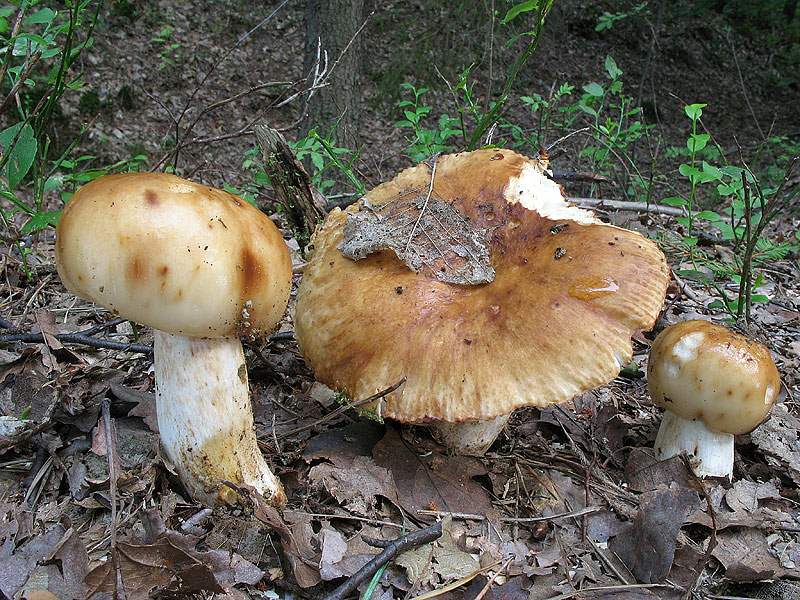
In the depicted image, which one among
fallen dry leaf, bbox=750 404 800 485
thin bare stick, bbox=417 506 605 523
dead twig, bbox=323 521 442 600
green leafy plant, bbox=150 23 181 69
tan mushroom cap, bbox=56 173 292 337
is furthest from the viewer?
green leafy plant, bbox=150 23 181 69

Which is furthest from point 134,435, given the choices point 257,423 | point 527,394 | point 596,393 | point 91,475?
point 596,393

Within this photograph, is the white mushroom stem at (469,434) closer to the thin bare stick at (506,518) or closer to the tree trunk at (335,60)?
the thin bare stick at (506,518)

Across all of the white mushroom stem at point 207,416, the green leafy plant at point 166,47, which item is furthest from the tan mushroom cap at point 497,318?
the green leafy plant at point 166,47

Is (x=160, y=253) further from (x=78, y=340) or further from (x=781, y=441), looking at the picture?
(x=781, y=441)

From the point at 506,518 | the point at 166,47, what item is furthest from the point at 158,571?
the point at 166,47

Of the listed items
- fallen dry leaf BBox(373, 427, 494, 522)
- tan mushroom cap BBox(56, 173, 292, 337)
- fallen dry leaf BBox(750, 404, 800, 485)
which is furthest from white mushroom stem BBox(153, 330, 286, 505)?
fallen dry leaf BBox(750, 404, 800, 485)

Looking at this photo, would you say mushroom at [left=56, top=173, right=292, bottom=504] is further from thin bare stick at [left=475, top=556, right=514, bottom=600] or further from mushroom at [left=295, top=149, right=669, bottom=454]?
thin bare stick at [left=475, top=556, right=514, bottom=600]
